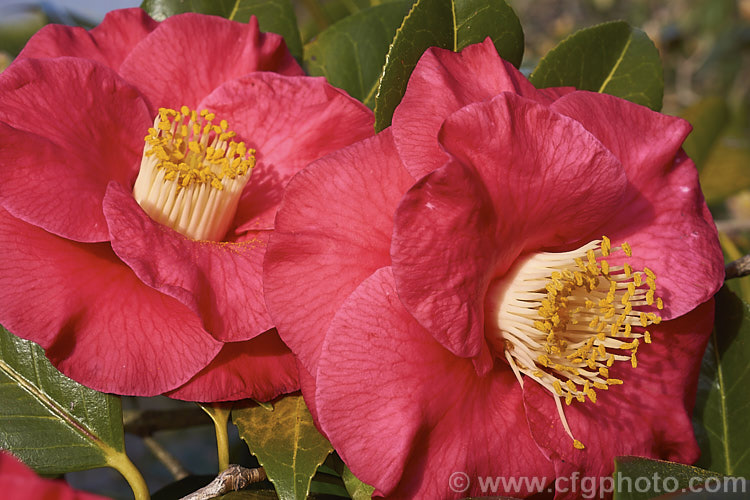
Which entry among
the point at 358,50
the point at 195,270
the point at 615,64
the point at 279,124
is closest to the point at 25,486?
the point at 195,270

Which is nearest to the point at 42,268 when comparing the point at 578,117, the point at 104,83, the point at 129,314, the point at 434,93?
the point at 129,314

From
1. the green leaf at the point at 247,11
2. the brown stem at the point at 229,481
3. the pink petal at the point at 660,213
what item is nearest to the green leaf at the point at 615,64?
the pink petal at the point at 660,213

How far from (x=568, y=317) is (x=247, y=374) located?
14.4 inches

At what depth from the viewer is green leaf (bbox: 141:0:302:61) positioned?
108 centimetres

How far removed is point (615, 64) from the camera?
1060mm

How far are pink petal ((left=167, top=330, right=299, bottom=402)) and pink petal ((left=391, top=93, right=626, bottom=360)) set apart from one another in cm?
20

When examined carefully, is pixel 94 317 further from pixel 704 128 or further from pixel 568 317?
pixel 704 128

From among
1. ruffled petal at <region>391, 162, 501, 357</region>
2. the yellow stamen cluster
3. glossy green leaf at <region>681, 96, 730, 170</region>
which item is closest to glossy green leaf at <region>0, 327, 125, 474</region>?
the yellow stamen cluster

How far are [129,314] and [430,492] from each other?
0.35 m

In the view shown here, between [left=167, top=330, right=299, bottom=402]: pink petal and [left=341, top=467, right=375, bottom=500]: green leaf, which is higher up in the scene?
[left=167, top=330, right=299, bottom=402]: pink petal

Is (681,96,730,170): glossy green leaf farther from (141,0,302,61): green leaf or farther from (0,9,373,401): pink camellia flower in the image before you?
(0,9,373,401): pink camellia flower

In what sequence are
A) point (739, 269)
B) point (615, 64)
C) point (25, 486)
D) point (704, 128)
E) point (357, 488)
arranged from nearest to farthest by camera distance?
point (25, 486)
point (357, 488)
point (739, 269)
point (615, 64)
point (704, 128)

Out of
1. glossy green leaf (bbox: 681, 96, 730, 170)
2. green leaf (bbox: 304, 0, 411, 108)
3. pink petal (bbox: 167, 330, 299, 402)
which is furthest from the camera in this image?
glossy green leaf (bbox: 681, 96, 730, 170)

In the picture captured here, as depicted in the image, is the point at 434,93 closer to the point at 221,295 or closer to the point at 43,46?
the point at 221,295
